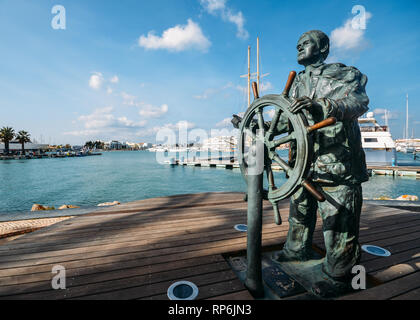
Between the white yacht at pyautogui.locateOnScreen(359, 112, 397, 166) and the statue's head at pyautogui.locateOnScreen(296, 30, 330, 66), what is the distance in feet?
95.7

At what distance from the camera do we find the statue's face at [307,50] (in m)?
1.73

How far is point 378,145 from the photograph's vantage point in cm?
2492

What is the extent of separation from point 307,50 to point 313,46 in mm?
54

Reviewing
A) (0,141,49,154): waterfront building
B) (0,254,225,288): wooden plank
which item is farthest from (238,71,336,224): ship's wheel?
(0,141,49,154): waterfront building

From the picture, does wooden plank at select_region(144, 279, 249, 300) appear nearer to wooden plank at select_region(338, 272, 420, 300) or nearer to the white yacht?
wooden plank at select_region(338, 272, 420, 300)

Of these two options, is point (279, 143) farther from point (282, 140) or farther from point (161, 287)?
point (161, 287)

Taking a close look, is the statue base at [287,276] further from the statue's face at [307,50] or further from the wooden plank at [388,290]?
the statue's face at [307,50]

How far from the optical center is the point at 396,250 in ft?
7.54

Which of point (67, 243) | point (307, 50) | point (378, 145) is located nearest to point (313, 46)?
point (307, 50)

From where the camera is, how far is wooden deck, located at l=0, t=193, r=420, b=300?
1646mm
